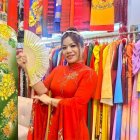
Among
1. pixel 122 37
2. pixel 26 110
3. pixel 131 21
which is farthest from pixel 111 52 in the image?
pixel 26 110

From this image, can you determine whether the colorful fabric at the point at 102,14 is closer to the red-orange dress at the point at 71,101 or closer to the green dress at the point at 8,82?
the red-orange dress at the point at 71,101

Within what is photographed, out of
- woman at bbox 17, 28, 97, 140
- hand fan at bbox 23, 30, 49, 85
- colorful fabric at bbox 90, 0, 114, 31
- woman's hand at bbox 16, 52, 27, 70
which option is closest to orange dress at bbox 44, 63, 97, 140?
woman at bbox 17, 28, 97, 140

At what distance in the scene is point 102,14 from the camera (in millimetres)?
2111

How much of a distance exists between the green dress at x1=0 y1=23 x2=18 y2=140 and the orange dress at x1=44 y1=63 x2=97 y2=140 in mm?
371

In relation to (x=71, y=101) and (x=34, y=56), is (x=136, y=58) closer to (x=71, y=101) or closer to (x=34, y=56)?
(x=71, y=101)

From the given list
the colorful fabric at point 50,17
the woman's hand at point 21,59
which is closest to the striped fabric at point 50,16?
the colorful fabric at point 50,17

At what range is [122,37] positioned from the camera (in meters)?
2.14

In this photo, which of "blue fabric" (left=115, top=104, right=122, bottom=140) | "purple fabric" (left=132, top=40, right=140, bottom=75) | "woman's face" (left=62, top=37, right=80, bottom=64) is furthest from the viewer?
"blue fabric" (left=115, top=104, right=122, bottom=140)

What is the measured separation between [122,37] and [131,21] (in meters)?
0.16

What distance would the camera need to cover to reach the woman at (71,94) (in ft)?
5.17

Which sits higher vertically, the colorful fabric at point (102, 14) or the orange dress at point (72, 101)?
the colorful fabric at point (102, 14)

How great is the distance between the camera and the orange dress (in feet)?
5.18

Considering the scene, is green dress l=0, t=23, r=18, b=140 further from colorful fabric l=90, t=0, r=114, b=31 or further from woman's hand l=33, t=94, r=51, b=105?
colorful fabric l=90, t=0, r=114, b=31

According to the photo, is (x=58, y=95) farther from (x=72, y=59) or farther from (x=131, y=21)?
(x=131, y=21)
